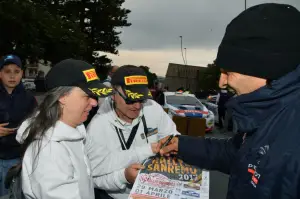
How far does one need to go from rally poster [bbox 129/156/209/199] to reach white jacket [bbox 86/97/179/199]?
203 mm

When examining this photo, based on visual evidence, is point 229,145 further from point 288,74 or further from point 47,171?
point 47,171

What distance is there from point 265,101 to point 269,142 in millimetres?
167

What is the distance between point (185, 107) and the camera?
11.6 metres

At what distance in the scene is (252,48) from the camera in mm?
1298

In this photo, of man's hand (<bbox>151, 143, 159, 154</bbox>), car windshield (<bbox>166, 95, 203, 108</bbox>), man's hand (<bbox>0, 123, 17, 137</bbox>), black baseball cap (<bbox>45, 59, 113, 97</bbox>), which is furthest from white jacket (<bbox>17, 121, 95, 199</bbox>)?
car windshield (<bbox>166, 95, 203, 108</bbox>)

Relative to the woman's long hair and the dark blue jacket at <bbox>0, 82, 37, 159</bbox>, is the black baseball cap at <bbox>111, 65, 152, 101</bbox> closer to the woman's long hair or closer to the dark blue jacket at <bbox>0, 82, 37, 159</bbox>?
the woman's long hair

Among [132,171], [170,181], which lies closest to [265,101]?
[170,181]

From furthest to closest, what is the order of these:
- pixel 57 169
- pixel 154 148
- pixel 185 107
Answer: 1. pixel 185 107
2. pixel 154 148
3. pixel 57 169

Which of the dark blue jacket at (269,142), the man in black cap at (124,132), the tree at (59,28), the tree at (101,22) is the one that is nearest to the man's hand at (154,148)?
the man in black cap at (124,132)

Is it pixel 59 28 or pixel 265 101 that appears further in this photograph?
pixel 59 28

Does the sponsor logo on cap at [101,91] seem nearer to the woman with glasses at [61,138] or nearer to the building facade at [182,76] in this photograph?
the woman with glasses at [61,138]

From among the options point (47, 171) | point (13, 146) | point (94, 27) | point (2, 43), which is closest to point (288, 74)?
point (47, 171)

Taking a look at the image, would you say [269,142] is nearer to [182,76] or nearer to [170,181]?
[170,181]

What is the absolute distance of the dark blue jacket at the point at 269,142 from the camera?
3.65 ft
